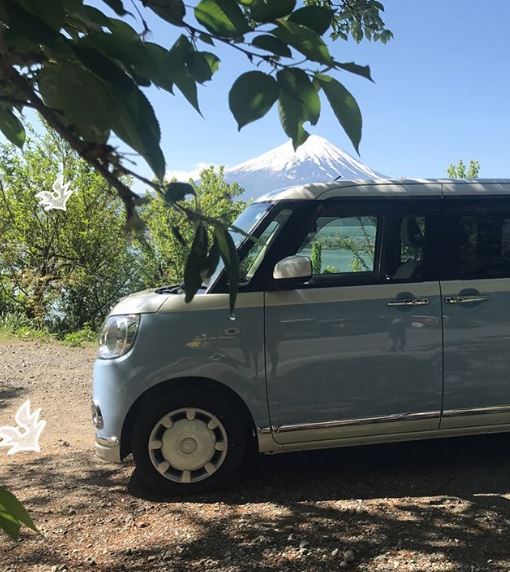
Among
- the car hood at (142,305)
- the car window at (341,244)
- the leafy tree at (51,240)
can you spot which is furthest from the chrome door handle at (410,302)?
the leafy tree at (51,240)

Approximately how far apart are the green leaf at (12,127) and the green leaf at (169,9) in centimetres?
48

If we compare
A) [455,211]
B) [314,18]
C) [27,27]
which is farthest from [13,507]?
[455,211]

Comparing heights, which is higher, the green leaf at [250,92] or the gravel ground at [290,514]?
the green leaf at [250,92]

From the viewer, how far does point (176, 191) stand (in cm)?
112

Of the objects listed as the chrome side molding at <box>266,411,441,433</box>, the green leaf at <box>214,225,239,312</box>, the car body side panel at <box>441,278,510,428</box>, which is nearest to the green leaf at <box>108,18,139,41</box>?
the green leaf at <box>214,225,239,312</box>

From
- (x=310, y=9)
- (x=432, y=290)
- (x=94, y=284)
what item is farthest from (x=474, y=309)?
(x=94, y=284)

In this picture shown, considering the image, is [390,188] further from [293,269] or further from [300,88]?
[300,88]

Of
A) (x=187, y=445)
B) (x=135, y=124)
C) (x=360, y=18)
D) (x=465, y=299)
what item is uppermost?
(x=360, y=18)

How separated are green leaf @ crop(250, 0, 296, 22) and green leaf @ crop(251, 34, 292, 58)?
0.03 metres

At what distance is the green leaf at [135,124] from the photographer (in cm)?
115

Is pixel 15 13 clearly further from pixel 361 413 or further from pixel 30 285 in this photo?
pixel 30 285

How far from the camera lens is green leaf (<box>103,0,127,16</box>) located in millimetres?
1259

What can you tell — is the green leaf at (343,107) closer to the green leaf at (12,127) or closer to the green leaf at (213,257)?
the green leaf at (213,257)

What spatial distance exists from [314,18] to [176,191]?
45 centimetres
